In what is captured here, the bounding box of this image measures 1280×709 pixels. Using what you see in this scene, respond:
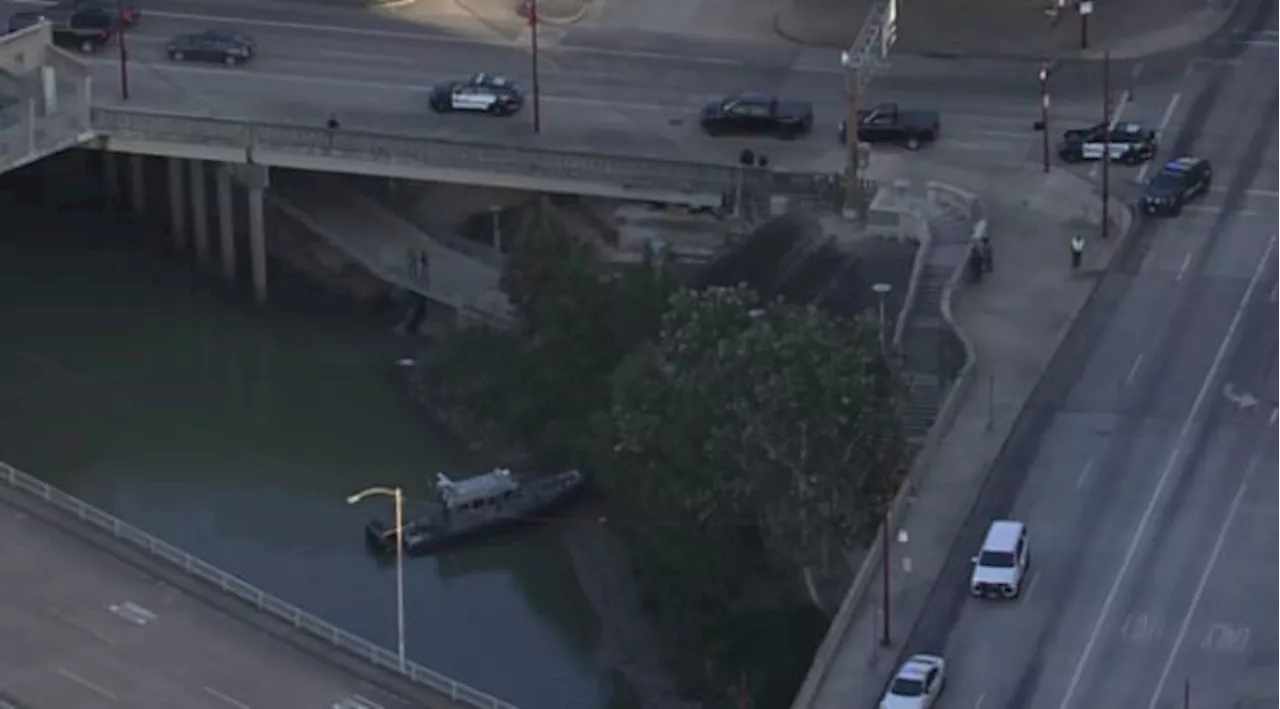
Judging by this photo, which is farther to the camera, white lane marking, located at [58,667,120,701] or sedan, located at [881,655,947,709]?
white lane marking, located at [58,667,120,701]

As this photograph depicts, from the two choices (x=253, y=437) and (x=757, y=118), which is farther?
(x=757, y=118)

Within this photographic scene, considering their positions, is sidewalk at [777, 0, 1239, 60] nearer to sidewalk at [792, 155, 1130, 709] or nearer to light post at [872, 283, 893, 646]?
sidewalk at [792, 155, 1130, 709]

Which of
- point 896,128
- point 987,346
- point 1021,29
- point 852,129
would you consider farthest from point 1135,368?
point 1021,29

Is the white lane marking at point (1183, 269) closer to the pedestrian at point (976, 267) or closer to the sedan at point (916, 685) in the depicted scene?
the pedestrian at point (976, 267)

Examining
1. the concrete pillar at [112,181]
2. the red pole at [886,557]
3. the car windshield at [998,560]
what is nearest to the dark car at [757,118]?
the concrete pillar at [112,181]

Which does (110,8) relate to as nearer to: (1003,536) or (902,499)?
(902,499)

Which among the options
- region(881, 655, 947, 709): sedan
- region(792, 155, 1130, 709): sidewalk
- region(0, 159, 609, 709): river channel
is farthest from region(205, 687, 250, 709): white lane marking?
region(881, 655, 947, 709): sedan
